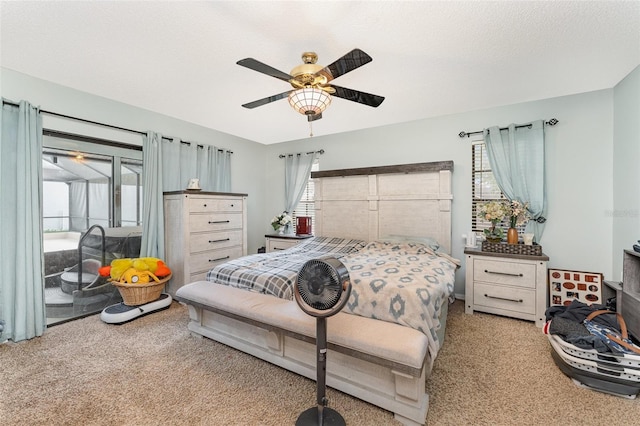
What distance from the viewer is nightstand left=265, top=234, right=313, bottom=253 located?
429 cm

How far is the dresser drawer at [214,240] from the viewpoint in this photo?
3.49 metres

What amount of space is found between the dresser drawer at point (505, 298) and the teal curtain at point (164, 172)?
393 cm

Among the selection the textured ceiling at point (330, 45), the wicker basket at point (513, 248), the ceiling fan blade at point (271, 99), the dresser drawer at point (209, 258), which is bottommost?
the dresser drawer at point (209, 258)

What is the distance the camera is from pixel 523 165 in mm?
3197

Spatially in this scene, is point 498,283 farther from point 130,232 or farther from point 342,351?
point 130,232

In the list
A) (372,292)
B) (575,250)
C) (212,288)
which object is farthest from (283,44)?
(575,250)

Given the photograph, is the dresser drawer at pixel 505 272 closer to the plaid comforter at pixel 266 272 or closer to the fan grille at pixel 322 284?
the plaid comforter at pixel 266 272

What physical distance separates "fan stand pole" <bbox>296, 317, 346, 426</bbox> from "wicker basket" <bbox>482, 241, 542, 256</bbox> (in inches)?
98.7

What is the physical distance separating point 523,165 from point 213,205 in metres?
3.98

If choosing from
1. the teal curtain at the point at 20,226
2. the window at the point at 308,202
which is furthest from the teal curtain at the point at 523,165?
the teal curtain at the point at 20,226

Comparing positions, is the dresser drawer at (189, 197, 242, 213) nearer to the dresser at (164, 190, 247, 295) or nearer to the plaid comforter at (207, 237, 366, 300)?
the dresser at (164, 190, 247, 295)

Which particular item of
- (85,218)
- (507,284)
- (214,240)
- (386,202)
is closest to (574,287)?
(507,284)

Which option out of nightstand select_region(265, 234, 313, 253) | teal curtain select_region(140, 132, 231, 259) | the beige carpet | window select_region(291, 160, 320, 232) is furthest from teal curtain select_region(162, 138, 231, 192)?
the beige carpet

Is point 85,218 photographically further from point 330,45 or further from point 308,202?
point 330,45
